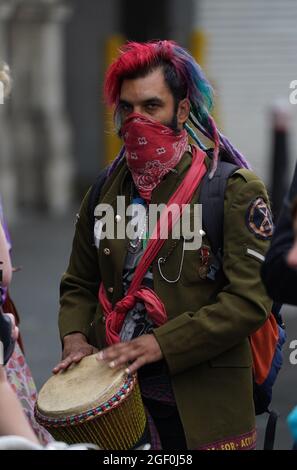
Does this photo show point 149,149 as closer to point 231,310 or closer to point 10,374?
point 231,310

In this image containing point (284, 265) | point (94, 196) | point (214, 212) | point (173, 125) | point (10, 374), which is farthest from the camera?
point (10, 374)

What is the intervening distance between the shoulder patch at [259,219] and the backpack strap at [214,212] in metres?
0.09

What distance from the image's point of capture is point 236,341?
3840 mm

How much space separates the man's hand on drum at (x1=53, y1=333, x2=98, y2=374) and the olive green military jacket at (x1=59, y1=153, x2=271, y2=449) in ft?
0.21

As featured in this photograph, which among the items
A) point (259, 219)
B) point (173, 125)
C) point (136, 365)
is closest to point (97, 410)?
point (136, 365)

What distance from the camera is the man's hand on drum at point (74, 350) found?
400 cm

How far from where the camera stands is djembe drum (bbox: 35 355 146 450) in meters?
3.69

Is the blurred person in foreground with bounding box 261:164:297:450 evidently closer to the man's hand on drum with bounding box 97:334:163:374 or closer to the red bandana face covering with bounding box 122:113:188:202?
the man's hand on drum with bounding box 97:334:163:374

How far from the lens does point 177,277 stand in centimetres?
391

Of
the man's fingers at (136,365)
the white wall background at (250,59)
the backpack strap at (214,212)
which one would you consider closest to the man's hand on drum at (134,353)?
the man's fingers at (136,365)

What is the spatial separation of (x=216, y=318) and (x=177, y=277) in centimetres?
20

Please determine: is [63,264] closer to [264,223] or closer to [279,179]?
[279,179]

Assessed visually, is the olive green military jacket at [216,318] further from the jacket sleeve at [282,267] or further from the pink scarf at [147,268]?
the jacket sleeve at [282,267]
